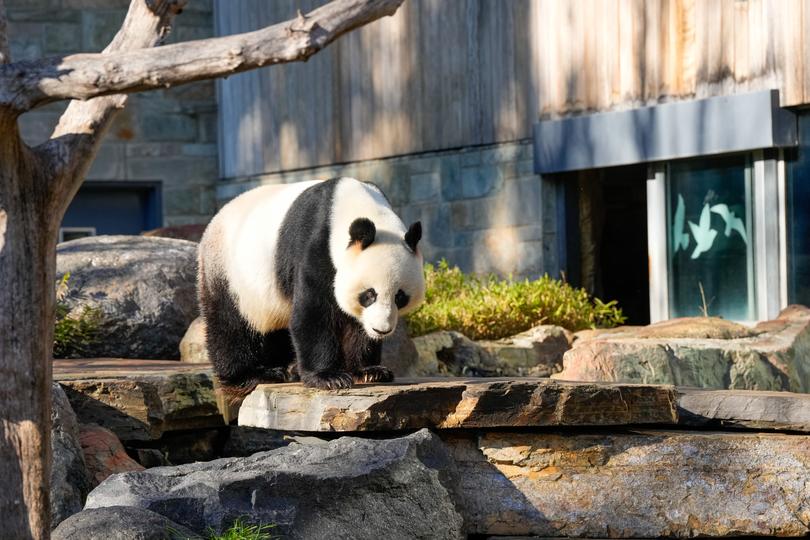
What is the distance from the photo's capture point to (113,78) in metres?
3.77

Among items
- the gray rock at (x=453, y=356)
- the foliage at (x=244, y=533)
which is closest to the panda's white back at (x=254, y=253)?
the foliage at (x=244, y=533)

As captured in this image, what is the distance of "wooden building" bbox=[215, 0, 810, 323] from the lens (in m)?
9.23

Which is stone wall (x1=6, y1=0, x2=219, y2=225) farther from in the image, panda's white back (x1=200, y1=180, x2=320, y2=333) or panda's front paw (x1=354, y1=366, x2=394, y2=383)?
panda's front paw (x1=354, y1=366, x2=394, y2=383)

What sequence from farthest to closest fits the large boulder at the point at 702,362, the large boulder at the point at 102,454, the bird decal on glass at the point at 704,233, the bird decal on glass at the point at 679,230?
the bird decal on glass at the point at 679,230, the bird decal on glass at the point at 704,233, the large boulder at the point at 702,362, the large boulder at the point at 102,454

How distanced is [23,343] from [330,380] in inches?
66.1

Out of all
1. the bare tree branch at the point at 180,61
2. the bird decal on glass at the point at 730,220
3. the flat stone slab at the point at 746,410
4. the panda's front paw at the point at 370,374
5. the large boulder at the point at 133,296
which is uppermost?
the bare tree branch at the point at 180,61

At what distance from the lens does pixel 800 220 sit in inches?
359

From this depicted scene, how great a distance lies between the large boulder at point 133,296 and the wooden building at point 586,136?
11.1 feet

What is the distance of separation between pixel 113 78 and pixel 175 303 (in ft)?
15.7

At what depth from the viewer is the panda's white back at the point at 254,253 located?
5809mm

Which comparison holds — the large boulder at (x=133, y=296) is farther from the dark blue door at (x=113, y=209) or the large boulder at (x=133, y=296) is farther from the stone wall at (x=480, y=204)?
the dark blue door at (x=113, y=209)

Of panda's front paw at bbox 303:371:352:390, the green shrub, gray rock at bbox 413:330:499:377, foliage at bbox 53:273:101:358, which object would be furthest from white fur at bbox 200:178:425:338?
the green shrub

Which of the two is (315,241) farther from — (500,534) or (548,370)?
(548,370)

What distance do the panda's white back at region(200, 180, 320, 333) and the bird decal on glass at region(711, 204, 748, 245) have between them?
179 inches
